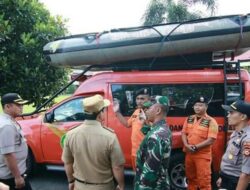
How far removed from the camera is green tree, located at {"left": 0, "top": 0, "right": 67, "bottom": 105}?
701 centimetres

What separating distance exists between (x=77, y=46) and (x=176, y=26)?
5.29ft

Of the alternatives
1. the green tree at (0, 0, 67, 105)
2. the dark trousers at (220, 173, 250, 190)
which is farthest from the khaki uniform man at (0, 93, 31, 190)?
the green tree at (0, 0, 67, 105)

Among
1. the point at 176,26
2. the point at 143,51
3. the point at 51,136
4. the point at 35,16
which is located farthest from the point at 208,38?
the point at 35,16

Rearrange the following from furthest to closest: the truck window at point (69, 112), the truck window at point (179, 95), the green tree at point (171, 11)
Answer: the green tree at point (171, 11), the truck window at point (69, 112), the truck window at point (179, 95)

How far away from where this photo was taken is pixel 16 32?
7227mm

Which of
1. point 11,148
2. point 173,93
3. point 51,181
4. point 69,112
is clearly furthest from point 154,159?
point 51,181

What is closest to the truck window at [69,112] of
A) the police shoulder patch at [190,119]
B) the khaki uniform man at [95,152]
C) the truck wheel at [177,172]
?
the truck wheel at [177,172]

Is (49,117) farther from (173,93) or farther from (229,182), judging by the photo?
(229,182)

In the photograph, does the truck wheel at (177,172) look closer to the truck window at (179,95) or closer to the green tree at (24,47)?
the truck window at (179,95)

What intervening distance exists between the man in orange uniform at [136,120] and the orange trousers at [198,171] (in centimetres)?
79

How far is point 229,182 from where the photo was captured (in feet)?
11.7

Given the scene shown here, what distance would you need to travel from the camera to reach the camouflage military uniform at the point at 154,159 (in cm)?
318

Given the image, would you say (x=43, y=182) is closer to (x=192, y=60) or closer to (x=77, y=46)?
(x=77, y=46)

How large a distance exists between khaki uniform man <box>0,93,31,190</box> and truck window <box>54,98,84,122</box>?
7.60 feet
